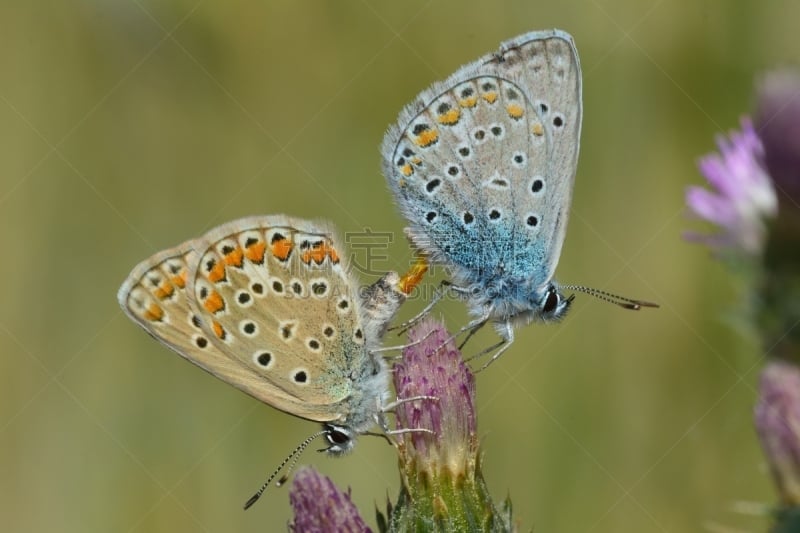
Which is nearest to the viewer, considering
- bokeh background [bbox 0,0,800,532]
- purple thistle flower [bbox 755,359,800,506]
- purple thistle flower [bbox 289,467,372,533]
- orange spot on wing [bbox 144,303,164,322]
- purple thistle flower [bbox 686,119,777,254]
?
purple thistle flower [bbox 755,359,800,506]

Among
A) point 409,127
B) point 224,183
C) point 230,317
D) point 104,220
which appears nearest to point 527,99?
point 409,127

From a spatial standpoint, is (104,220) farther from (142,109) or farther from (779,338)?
(779,338)

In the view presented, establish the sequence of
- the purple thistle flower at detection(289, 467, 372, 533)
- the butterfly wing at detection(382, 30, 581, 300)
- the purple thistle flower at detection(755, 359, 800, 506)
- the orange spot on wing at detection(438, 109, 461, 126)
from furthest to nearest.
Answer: the orange spot on wing at detection(438, 109, 461, 126) < the butterfly wing at detection(382, 30, 581, 300) < the purple thistle flower at detection(289, 467, 372, 533) < the purple thistle flower at detection(755, 359, 800, 506)

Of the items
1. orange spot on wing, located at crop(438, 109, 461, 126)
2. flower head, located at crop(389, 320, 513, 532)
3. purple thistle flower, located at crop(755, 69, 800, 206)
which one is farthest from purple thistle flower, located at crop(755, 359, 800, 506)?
orange spot on wing, located at crop(438, 109, 461, 126)

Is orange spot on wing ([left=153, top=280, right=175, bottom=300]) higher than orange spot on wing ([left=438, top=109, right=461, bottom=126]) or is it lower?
lower

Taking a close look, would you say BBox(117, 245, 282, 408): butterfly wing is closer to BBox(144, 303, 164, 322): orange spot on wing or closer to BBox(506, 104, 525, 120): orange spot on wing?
BBox(144, 303, 164, 322): orange spot on wing

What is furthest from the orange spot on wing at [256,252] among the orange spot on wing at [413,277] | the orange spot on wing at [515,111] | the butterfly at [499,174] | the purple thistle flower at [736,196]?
the purple thistle flower at [736,196]

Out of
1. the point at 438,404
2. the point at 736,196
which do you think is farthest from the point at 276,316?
the point at 736,196
